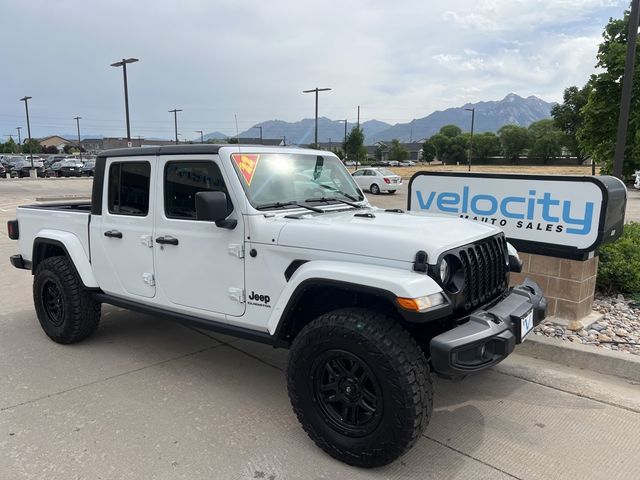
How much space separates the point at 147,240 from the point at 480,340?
257 centimetres

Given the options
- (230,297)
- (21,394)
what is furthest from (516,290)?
(21,394)

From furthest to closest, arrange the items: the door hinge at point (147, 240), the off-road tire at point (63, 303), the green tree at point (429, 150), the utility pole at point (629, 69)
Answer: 1. the green tree at point (429, 150)
2. the utility pole at point (629, 69)
3. the off-road tire at point (63, 303)
4. the door hinge at point (147, 240)

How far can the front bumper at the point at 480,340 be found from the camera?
2484mm

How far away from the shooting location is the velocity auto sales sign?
4.58 m

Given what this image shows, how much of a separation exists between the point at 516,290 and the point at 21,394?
3652 millimetres

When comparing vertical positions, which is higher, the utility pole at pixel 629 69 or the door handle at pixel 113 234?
Answer: the utility pole at pixel 629 69

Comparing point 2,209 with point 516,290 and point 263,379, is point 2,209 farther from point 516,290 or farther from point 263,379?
point 516,290

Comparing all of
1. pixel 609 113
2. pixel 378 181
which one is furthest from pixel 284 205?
pixel 378 181

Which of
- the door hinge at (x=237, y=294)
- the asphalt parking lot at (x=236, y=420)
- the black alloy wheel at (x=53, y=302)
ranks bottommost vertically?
the asphalt parking lot at (x=236, y=420)

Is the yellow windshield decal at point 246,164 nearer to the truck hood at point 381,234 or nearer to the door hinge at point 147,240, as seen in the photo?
the truck hood at point 381,234

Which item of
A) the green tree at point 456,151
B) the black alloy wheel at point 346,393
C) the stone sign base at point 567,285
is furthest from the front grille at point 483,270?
the green tree at point 456,151

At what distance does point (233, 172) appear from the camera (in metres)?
3.38

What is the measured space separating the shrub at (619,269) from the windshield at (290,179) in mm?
3215

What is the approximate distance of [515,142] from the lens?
94750mm
